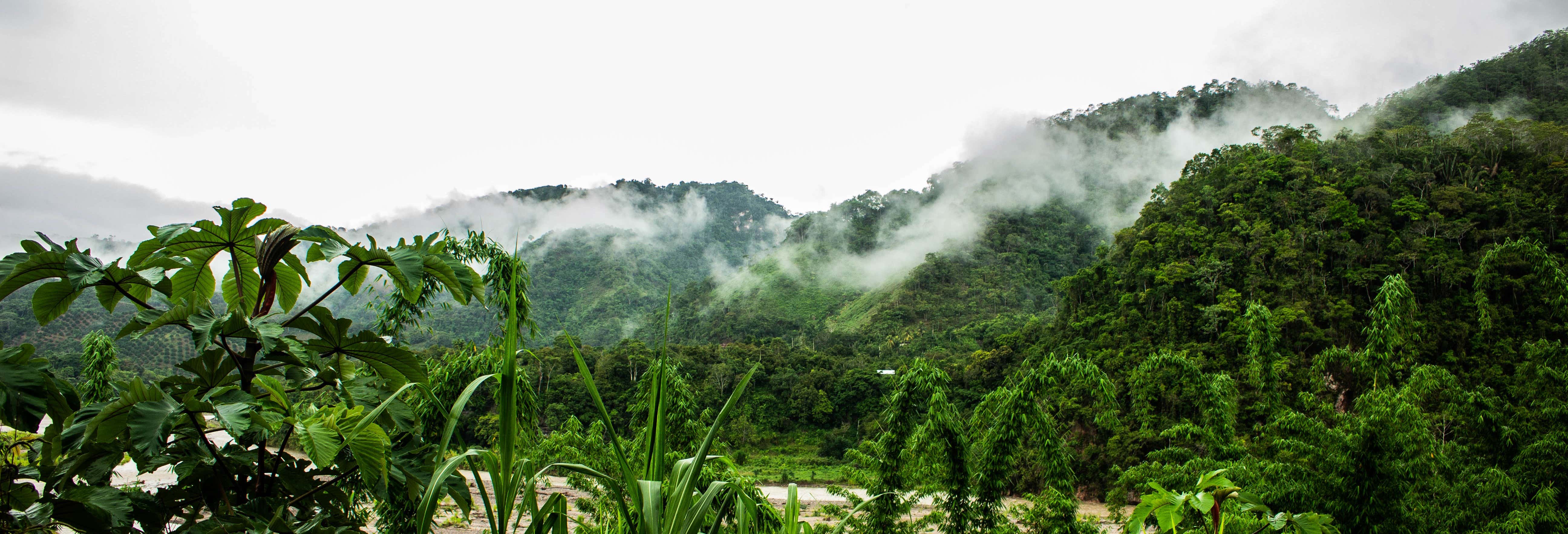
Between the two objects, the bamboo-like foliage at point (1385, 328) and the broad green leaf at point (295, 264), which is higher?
the broad green leaf at point (295, 264)

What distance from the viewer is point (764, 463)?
2231 cm

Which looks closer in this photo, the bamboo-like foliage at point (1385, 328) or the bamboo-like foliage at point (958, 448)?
the bamboo-like foliage at point (1385, 328)

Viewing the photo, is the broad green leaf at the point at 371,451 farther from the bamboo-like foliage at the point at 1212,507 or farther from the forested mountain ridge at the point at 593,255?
the forested mountain ridge at the point at 593,255

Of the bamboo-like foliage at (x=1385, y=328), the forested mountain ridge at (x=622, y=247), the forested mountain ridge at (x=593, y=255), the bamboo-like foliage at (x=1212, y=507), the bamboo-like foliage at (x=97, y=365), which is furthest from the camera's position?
the forested mountain ridge at (x=622, y=247)

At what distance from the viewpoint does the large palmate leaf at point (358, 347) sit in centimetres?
104

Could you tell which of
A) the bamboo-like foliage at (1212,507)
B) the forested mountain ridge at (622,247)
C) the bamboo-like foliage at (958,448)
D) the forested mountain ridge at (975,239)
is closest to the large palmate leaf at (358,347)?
the bamboo-like foliage at (1212,507)

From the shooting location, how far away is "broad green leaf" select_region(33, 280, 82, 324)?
0.99m

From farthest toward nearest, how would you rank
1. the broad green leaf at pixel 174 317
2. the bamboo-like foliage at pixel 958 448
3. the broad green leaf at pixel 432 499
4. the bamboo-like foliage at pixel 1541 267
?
1. the bamboo-like foliage at pixel 1541 267
2. the bamboo-like foliage at pixel 958 448
3. the broad green leaf at pixel 174 317
4. the broad green leaf at pixel 432 499

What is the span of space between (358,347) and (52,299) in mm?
409

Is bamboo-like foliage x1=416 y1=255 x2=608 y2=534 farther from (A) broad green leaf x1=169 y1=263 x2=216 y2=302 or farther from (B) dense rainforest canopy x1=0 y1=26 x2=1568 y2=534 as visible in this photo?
(A) broad green leaf x1=169 y1=263 x2=216 y2=302

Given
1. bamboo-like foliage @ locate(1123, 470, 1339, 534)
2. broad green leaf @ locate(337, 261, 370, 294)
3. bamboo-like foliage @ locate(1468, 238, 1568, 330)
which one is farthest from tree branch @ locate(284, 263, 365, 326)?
bamboo-like foliage @ locate(1468, 238, 1568, 330)

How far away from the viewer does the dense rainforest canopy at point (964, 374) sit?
943 mm

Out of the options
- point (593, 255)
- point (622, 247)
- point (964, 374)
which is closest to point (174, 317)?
point (964, 374)

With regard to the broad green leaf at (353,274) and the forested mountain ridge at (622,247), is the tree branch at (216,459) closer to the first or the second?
the broad green leaf at (353,274)
